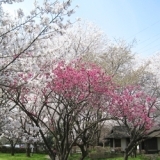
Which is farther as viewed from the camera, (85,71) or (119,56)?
(119,56)

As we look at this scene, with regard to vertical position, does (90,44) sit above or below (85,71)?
above

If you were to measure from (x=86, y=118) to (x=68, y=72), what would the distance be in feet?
12.2

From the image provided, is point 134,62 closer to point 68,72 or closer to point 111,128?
point 68,72

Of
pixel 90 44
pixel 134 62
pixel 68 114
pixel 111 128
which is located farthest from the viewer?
pixel 111 128

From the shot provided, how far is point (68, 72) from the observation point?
34.5 ft

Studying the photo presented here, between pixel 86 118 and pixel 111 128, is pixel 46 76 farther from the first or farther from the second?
pixel 111 128

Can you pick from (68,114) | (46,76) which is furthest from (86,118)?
(46,76)

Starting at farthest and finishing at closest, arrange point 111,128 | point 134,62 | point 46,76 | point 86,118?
point 111,128 < point 134,62 < point 86,118 < point 46,76

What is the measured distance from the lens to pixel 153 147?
40281 millimetres

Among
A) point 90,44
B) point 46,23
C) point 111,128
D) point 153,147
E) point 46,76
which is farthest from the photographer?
point 111,128

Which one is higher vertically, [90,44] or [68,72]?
[90,44]

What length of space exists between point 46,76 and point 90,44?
28.1 ft

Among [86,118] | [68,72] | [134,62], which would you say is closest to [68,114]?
[68,72]

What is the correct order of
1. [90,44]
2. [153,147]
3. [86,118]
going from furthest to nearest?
[153,147] → [90,44] → [86,118]
